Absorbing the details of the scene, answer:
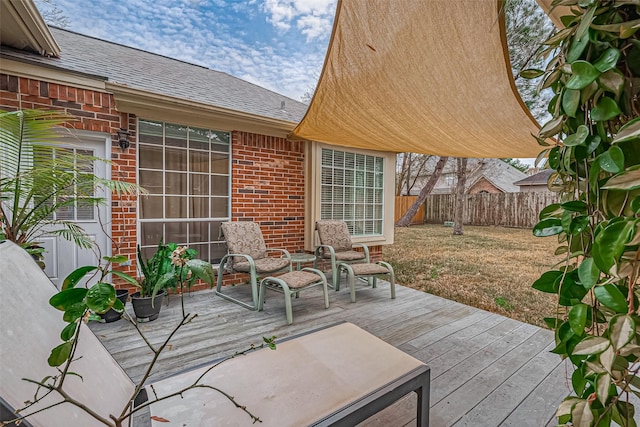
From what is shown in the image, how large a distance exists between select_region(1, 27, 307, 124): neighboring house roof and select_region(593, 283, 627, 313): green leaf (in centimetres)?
443

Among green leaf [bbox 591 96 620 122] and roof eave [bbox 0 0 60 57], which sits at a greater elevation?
roof eave [bbox 0 0 60 57]

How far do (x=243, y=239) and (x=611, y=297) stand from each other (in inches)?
167

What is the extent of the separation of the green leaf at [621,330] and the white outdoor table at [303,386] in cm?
100

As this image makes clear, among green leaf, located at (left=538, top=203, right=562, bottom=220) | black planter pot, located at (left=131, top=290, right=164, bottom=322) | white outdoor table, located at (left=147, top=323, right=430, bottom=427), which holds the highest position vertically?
green leaf, located at (left=538, top=203, right=562, bottom=220)

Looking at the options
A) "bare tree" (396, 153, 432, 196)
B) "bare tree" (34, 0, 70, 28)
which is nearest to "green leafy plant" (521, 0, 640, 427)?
"bare tree" (34, 0, 70, 28)

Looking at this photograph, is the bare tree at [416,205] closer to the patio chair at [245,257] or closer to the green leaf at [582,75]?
the patio chair at [245,257]

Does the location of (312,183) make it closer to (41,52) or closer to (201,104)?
(201,104)

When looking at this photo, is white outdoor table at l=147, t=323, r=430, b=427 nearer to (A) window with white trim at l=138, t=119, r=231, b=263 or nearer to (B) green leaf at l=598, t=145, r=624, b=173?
(B) green leaf at l=598, t=145, r=624, b=173

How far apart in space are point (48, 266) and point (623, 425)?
490 centimetres

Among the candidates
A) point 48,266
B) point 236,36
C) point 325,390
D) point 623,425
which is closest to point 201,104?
point 48,266

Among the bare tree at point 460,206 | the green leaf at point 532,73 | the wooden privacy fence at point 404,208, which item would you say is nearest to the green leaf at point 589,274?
the green leaf at point 532,73

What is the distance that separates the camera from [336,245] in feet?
17.3

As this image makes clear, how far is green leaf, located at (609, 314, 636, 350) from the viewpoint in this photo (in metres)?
0.50

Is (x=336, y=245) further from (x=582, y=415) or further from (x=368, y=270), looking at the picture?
(x=582, y=415)
